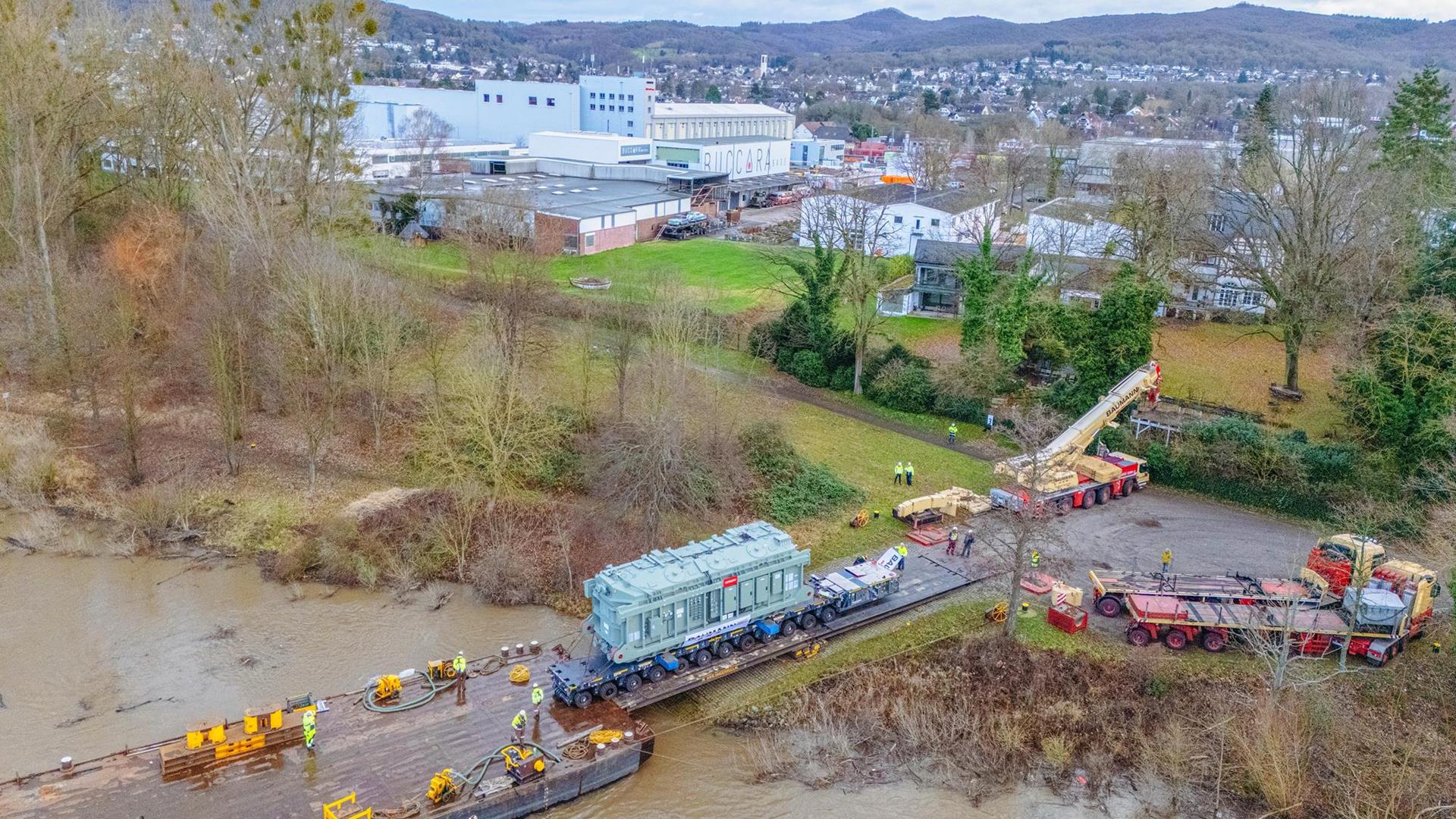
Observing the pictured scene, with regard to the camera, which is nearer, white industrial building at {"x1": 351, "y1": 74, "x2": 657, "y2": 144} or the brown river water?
the brown river water

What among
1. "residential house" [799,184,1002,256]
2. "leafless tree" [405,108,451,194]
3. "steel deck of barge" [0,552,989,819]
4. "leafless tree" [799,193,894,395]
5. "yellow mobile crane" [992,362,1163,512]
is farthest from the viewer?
"leafless tree" [405,108,451,194]

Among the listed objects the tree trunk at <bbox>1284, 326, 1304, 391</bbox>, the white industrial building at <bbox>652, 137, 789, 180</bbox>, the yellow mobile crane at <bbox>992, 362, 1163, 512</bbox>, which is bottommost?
the yellow mobile crane at <bbox>992, 362, 1163, 512</bbox>

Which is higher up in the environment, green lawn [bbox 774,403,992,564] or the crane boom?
the crane boom

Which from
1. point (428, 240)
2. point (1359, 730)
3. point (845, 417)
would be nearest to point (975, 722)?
point (1359, 730)

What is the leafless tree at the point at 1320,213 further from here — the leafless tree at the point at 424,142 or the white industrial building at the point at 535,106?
the white industrial building at the point at 535,106

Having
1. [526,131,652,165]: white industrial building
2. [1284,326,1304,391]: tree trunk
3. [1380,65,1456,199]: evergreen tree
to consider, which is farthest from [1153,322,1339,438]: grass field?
[526,131,652,165]: white industrial building

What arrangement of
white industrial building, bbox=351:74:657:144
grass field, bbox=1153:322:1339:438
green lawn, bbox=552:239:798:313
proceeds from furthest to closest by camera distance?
1. white industrial building, bbox=351:74:657:144
2. green lawn, bbox=552:239:798:313
3. grass field, bbox=1153:322:1339:438

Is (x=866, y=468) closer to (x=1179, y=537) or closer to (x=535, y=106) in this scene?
(x=1179, y=537)

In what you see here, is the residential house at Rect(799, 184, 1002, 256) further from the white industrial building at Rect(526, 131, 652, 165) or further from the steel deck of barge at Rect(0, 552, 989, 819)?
the steel deck of barge at Rect(0, 552, 989, 819)
